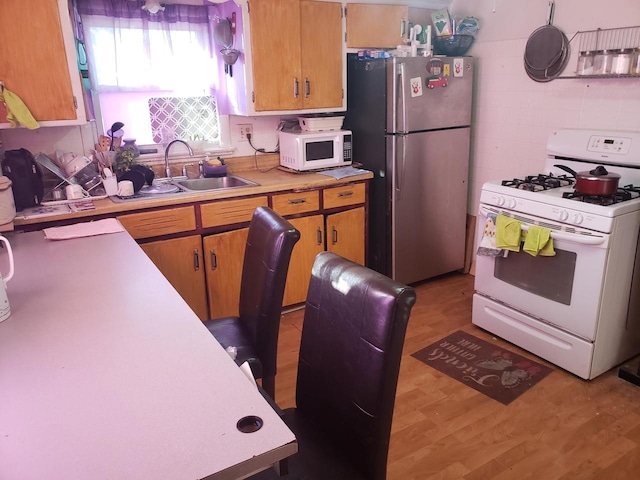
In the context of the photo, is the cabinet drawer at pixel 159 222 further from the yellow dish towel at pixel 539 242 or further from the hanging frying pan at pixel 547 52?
the hanging frying pan at pixel 547 52

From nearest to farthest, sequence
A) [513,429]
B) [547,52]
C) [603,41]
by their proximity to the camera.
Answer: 1. [513,429]
2. [603,41]
3. [547,52]

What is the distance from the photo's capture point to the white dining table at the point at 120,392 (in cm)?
86

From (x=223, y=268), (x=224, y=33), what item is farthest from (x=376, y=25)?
(x=223, y=268)

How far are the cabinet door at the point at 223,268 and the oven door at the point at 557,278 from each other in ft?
4.69

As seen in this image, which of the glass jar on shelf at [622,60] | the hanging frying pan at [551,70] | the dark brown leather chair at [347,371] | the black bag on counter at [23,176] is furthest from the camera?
the hanging frying pan at [551,70]

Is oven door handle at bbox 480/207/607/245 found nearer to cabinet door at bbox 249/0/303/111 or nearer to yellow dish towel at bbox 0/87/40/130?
cabinet door at bbox 249/0/303/111

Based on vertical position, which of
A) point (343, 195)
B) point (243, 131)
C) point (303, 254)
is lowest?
point (303, 254)

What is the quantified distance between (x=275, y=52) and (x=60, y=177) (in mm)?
1471

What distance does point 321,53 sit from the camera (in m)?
3.28

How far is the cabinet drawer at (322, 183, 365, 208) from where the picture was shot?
3.25 m

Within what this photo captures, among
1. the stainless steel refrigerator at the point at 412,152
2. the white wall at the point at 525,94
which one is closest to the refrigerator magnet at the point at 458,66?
the stainless steel refrigerator at the point at 412,152

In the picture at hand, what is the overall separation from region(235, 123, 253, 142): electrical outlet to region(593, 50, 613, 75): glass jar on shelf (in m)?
2.17

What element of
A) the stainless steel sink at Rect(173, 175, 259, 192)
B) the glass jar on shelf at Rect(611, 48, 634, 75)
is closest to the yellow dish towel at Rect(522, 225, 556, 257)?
the glass jar on shelf at Rect(611, 48, 634, 75)

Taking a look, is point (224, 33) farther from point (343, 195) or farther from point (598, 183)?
point (598, 183)
